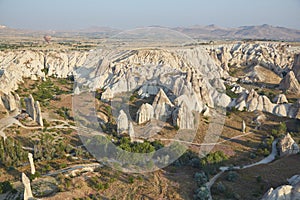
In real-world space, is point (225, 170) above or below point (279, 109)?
below

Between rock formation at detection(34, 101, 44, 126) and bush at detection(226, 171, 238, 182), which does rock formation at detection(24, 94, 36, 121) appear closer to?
rock formation at detection(34, 101, 44, 126)

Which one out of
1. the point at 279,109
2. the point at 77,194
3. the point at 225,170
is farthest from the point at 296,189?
the point at 279,109

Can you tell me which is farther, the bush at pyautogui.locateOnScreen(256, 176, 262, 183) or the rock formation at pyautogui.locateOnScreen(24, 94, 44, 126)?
the rock formation at pyautogui.locateOnScreen(24, 94, 44, 126)

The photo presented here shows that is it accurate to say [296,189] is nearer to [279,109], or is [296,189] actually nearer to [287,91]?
[279,109]

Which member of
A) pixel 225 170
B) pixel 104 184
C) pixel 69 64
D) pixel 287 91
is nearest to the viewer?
pixel 104 184

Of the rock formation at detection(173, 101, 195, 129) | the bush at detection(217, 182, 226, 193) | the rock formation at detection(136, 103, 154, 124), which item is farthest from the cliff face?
the bush at detection(217, 182, 226, 193)

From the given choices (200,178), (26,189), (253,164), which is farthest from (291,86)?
(26,189)

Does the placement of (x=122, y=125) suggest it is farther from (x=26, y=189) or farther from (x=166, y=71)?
(x=166, y=71)

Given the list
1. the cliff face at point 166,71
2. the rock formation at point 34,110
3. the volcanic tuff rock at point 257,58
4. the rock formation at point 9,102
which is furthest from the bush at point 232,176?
the volcanic tuff rock at point 257,58
